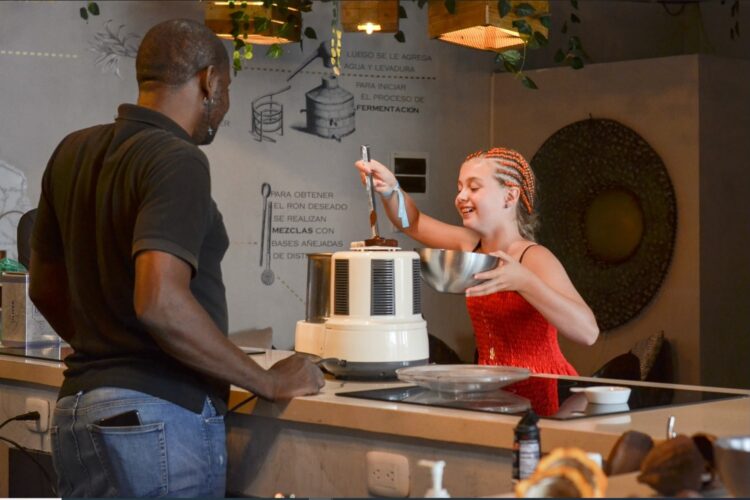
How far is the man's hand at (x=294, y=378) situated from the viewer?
2.29 metres

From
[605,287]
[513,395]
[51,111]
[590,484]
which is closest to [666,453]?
[590,484]

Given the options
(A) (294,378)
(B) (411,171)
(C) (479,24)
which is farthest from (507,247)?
(B) (411,171)

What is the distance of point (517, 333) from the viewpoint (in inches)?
128

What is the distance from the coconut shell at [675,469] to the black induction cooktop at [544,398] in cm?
73

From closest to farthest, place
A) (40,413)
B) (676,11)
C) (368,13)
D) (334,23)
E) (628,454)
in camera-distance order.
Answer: (628,454), (40,413), (368,13), (334,23), (676,11)

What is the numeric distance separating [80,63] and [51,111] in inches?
9.5

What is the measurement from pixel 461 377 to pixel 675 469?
3.56 ft

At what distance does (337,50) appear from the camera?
4.44 metres

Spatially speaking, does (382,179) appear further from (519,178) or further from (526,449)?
(526,449)

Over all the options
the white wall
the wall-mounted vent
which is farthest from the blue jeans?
the wall-mounted vent

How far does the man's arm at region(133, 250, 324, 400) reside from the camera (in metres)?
2.01

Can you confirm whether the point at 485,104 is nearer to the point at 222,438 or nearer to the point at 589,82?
the point at 589,82

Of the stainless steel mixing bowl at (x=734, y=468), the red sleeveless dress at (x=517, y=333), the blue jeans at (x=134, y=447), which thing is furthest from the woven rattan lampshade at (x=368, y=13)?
the stainless steel mixing bowl at (x=734, y=468)

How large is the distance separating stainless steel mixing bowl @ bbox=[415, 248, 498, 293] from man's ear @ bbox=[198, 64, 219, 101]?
2.14ft
